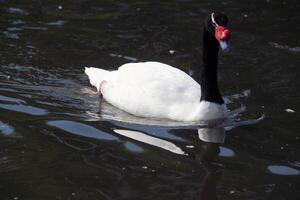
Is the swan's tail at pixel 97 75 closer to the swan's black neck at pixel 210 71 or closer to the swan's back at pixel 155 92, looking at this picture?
the swan's back at pixel 155 92

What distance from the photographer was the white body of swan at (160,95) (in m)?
9.66

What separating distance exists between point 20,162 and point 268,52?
565 centimetres

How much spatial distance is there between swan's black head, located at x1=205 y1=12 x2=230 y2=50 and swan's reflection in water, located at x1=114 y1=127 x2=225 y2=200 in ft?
3.47

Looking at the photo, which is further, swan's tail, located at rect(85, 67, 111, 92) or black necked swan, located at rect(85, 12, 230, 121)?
swan's tail, located at rect(85, 67, 111, 92)

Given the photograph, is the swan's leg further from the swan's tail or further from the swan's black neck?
the swan's black neck

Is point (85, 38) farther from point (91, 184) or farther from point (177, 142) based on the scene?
point (91, 184)

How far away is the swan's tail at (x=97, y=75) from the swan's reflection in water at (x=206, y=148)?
1.91 meters

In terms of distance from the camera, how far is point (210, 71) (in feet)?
32.2

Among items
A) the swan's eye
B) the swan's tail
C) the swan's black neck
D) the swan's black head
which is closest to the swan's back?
the swan's black neck

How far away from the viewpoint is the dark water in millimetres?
7593

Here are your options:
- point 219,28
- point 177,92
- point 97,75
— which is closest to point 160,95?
point 177,92

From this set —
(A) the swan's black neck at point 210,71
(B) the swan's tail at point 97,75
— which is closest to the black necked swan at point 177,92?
(A) the swan's black neck at point 210,71

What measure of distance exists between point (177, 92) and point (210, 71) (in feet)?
1.60

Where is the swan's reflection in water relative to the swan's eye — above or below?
below
